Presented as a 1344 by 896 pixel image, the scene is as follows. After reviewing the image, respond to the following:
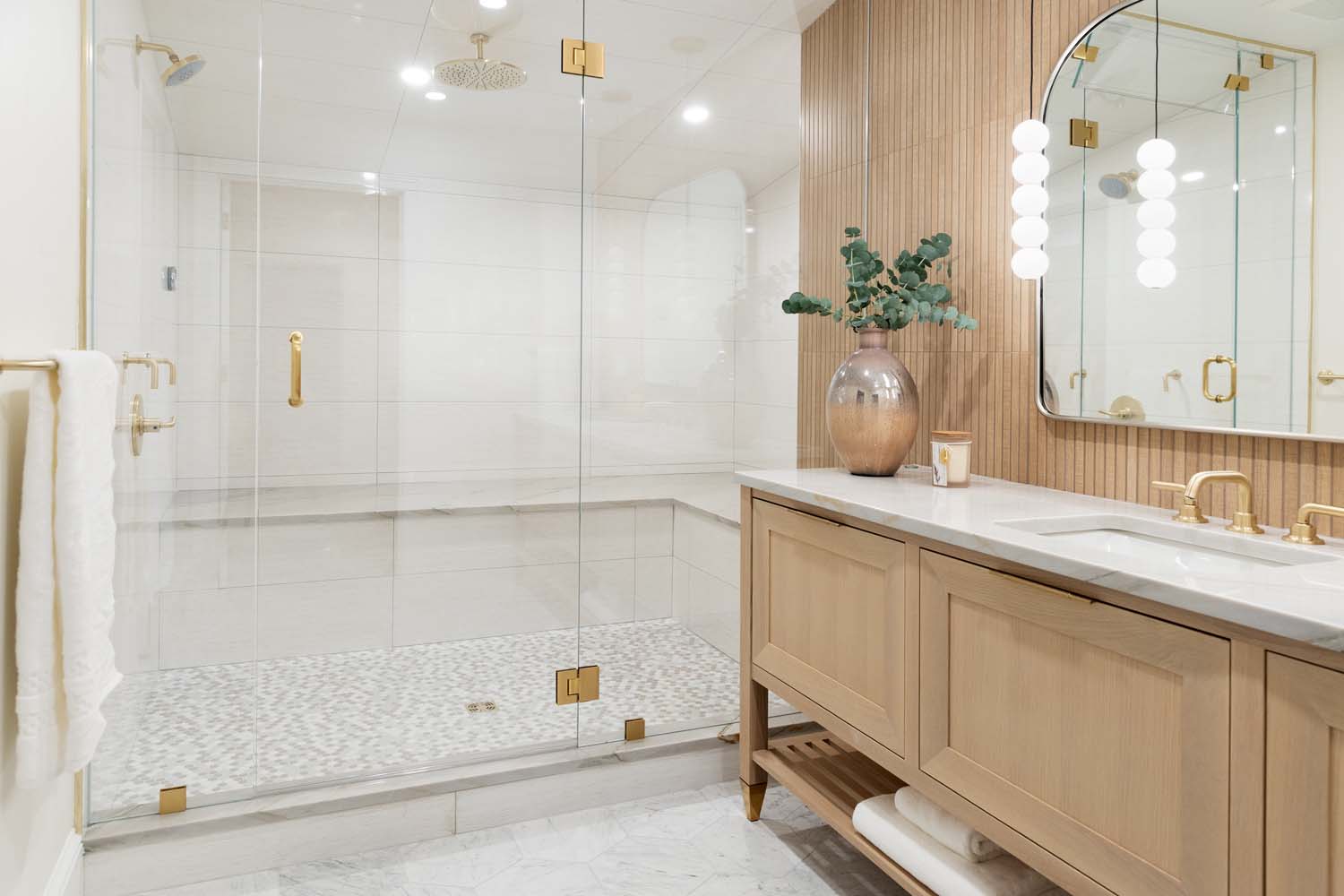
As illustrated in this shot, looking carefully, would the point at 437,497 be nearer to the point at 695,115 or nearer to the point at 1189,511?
the point at 695,115

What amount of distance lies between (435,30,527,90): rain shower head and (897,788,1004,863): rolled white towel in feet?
6.20

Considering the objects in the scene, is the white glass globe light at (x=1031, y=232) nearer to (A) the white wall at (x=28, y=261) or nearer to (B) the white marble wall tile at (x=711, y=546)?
(B) the white marble wall tile at (x=711, y=546)

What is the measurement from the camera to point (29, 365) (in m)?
1.24

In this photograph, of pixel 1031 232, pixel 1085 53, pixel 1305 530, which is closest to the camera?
pixel 1305 530

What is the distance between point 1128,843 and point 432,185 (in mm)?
1973

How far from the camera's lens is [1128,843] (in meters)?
1.13

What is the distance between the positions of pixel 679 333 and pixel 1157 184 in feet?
3.95

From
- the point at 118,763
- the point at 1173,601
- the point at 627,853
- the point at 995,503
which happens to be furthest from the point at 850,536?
the point at 118,763

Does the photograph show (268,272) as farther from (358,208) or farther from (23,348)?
(23,348)

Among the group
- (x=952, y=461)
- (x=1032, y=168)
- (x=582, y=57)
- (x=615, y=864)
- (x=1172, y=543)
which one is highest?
(x=582, y=57)

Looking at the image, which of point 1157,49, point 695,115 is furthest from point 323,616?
point 1157,49

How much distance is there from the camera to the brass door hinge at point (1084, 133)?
1808mm

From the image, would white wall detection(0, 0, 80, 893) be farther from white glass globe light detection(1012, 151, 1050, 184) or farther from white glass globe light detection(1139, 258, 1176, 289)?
white glass globe light detection(1139, 258, 1176, 289)

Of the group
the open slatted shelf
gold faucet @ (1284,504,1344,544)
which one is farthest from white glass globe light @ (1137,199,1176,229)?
the open slatted shelf
